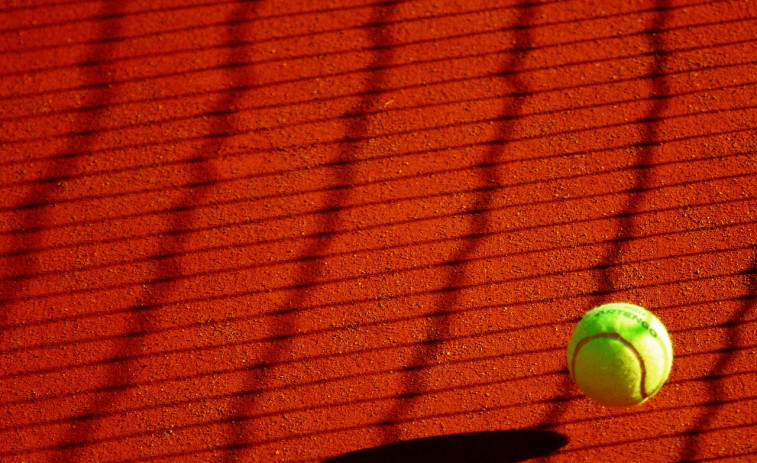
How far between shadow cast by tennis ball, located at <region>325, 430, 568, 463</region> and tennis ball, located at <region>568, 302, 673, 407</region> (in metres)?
0.42

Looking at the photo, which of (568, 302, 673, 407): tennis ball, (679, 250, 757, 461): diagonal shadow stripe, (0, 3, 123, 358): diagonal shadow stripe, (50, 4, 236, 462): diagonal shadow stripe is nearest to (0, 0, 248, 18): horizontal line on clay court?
(0, 3, 123, 358): diagonal shadow stripe

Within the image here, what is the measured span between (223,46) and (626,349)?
322 centimetres

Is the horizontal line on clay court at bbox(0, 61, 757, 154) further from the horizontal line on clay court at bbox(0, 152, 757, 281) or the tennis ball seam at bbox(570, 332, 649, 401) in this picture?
the tennis ball seam at bbox(570, 332, 649, 401)

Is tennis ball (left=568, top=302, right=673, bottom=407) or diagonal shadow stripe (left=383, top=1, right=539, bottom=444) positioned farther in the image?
diagonal shadow stripe (left=383, top=1, right=539, bottom=444)

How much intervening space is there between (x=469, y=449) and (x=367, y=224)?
137cm

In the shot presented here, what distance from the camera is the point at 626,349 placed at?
3.28 metres

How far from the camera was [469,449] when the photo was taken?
3.68m

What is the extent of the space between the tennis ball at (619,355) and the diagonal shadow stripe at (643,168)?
1.28ft

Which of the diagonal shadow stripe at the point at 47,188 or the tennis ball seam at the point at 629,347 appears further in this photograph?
the diagonal shadow stripe at the point at 47,188

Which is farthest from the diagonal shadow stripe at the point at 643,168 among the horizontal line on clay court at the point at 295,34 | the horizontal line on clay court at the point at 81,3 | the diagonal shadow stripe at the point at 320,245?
the horizontal line on clay court at the point at 81,3

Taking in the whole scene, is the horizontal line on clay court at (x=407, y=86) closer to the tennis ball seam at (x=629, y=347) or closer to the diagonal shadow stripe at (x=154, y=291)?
the diagonal shadow stripe at (x=154, y=291)

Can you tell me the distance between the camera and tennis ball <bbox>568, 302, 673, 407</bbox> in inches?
129

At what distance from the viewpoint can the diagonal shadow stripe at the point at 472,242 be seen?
151 inches

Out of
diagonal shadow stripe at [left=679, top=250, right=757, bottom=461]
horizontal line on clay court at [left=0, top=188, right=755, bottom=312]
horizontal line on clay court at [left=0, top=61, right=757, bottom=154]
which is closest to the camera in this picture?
diagonal shadow stripe at [left=679, top=250, right=757, bottom=461]
